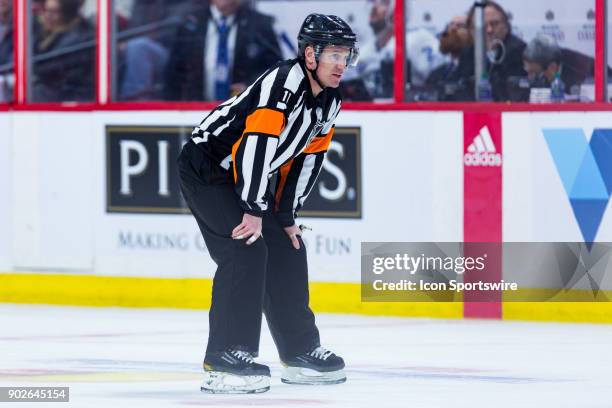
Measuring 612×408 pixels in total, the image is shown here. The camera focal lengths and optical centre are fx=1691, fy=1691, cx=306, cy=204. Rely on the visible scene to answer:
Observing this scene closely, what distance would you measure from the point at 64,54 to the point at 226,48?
0.95 meters

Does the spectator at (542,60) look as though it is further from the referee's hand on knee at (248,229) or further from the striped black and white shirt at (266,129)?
the referee's hand on knee at (248,229)

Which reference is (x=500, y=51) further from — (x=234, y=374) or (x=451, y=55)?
(x=234, y=374)

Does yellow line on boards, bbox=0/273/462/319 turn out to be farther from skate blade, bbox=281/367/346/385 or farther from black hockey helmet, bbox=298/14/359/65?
black hockey helmet, bbox=298/14/359/65

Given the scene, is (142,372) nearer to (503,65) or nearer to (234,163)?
(234,163)

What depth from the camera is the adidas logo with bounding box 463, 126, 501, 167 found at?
27.7 feet

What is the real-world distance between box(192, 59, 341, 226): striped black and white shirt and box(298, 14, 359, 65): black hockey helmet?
87mm

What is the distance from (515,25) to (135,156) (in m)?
2.15

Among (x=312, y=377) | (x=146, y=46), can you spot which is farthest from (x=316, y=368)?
(x=146, y=46)

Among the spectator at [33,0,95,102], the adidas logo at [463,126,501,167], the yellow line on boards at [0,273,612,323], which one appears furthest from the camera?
the spectator at [33,0,95,102]

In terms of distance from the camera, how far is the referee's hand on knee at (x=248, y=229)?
5.88 m

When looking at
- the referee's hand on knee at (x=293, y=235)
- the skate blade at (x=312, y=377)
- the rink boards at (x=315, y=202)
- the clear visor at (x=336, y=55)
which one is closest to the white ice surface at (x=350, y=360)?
the skate blade at (x=312, y=377)

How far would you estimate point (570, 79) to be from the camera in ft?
27.8

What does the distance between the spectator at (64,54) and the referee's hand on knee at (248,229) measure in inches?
143

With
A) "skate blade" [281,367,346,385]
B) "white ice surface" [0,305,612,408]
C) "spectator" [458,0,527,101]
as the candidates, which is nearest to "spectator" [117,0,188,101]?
"white ice surface" [0,305,612,408]
